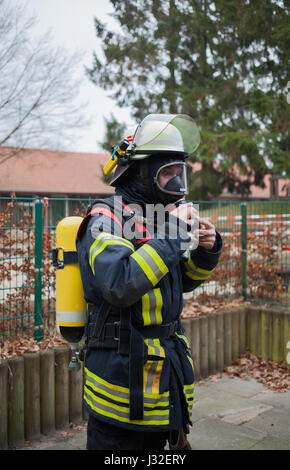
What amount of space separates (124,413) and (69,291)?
0.66 m

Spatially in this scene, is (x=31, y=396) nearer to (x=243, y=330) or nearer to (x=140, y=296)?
(x=140, y=296)

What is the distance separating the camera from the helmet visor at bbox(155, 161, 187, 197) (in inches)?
82.4

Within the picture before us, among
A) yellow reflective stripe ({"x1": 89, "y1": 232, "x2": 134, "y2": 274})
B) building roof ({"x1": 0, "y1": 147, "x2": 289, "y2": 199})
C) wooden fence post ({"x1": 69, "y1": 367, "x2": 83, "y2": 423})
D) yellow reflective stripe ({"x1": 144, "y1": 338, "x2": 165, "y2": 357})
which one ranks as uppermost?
building roof ({"x1": 0, "y1": 147, "x2": 289, "y2": 199})

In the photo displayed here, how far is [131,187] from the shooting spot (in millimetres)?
2184

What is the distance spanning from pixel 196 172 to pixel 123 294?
2075 centimetres

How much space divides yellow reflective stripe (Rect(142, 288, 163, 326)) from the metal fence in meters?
2.04

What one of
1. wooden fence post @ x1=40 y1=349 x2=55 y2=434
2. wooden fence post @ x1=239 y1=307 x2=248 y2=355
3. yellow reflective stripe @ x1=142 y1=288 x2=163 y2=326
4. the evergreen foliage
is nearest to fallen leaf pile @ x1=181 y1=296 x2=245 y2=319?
wooden fence post @ x1=239 y1=307 x2=248 y2=355

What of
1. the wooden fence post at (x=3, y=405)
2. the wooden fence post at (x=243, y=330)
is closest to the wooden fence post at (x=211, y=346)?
the wooden fence post at (x=243, y=330)

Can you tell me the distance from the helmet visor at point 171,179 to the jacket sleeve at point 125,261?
9.3 inches

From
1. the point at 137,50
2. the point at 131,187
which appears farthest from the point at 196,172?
the point at 131,187

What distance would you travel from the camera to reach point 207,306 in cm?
611

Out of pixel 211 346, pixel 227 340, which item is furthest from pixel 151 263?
pixel 227 340

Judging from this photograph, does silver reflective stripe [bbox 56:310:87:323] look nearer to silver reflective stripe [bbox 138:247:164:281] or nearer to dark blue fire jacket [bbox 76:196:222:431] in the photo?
dark blue fire jacket [bbox 76:196:222:431]

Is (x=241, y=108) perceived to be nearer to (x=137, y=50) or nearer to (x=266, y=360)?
(x=137, y=50)
